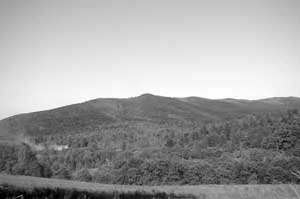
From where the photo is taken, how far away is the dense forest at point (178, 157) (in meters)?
52.9

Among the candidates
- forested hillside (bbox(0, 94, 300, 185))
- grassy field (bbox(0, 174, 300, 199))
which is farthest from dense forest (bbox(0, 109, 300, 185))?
grassy field (bbox(0, 174, 300, 199))

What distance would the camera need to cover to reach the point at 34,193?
1029cm

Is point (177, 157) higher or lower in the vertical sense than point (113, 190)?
lower

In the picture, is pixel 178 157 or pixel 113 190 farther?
pixel 178 157

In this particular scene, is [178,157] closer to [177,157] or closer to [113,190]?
[177,157]

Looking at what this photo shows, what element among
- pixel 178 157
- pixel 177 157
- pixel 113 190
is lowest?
pixel 178 157

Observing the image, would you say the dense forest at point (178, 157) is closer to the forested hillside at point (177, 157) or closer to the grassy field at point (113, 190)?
the forested hillside at point (177, 157)

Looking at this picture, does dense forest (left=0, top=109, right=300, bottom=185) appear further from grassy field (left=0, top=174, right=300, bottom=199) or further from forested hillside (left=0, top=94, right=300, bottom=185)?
grassy field (left=0, top=174, right=300, bottom=199)

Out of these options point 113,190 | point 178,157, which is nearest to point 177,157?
point 178,157

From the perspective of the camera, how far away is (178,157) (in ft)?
295

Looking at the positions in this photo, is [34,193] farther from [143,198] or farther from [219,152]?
[219,152]

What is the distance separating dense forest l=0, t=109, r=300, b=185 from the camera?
52.9 meters

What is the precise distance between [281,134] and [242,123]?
166ft

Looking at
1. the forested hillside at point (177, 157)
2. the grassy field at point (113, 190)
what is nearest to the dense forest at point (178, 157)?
the forested hillside at point (177, 157)
